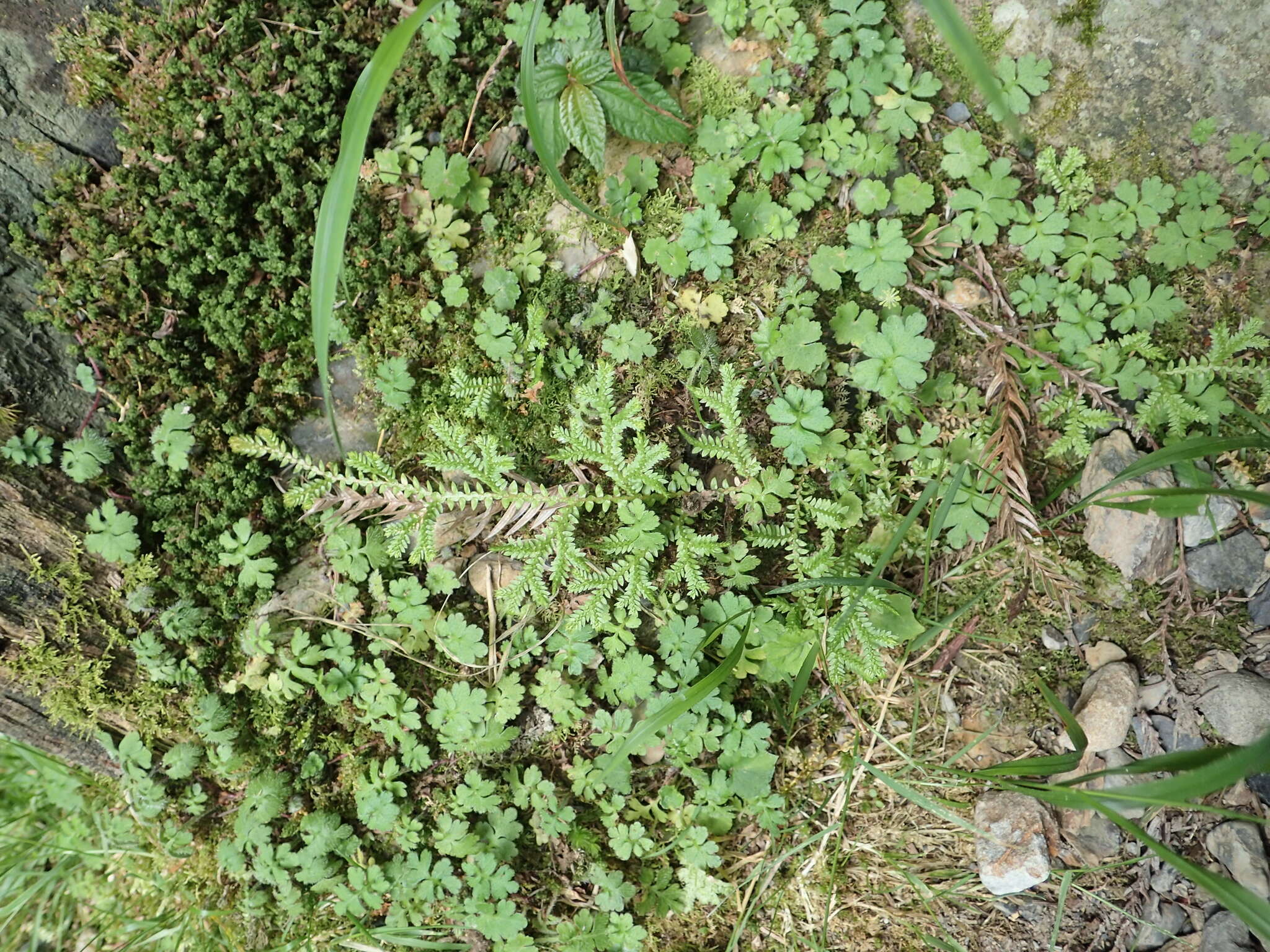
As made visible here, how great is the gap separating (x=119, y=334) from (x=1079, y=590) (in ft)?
14.8

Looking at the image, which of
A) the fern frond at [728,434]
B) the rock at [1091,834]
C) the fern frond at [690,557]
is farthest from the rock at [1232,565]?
the fern frond at [690,557]

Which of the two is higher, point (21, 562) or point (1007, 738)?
point (21, 562)

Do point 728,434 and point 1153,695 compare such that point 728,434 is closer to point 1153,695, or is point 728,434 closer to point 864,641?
point 864,641

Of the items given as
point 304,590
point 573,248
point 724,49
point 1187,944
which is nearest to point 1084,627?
point 1187,944

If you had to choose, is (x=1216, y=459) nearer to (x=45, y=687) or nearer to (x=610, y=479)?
(x=610, y=479)

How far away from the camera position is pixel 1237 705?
3.28 metres

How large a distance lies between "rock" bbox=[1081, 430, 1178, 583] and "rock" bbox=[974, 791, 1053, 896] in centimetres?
115

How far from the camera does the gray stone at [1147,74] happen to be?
345cm

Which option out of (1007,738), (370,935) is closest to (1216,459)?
(1007,738)

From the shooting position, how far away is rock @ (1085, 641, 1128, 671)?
11.4 ft

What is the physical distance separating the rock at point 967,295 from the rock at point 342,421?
9.13 feet

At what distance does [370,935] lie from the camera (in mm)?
3578

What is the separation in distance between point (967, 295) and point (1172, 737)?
2162 mm

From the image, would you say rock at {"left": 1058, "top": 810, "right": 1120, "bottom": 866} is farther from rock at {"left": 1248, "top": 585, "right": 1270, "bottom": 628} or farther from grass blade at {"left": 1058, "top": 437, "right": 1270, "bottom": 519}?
grass blade at {"left": 1058, "top": 437, "right": 1270, "bottom": 519}
